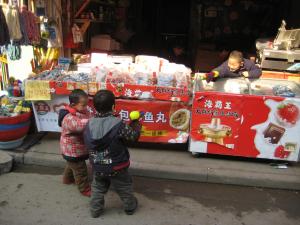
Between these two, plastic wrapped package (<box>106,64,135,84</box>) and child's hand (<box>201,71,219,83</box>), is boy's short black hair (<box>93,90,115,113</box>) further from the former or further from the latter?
child's hand (<box>201,71,219,83</box>)

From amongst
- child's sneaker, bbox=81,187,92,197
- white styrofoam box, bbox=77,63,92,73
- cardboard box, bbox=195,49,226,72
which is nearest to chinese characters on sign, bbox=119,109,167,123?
white styrofoam box, bbox=77,63,92,73

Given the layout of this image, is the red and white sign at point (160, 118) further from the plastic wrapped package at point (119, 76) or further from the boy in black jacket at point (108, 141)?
the boy in black jacket at point (108, 141)

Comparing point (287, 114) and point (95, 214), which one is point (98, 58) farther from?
point (287, 114)

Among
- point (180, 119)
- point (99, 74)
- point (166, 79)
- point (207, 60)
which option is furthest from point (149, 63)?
point (207, 60)

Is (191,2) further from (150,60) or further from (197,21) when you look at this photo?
(150,60)

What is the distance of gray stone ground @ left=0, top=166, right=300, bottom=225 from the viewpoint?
12.9 feet

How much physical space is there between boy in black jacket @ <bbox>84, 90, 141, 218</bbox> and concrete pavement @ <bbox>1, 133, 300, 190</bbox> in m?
1.18

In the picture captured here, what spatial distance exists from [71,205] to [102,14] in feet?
16.0

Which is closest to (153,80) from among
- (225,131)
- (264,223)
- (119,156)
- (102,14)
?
(225,131)

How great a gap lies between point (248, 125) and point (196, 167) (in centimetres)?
88

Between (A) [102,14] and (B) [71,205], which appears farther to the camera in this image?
(A) [102,14]

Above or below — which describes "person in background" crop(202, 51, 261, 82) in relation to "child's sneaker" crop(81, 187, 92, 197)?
above

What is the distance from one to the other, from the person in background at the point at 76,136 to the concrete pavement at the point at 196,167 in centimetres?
83

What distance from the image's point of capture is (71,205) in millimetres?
4164
